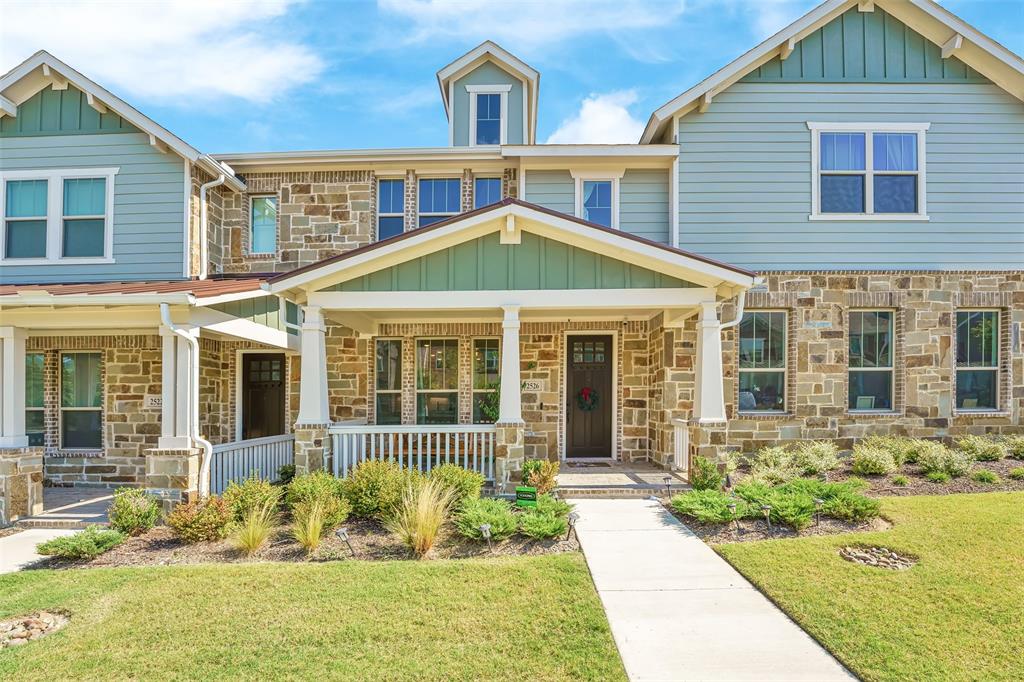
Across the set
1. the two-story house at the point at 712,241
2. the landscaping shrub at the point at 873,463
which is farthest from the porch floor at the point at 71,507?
the landscaping shrub at the point at 873,463

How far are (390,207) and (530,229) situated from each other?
4.22 meters

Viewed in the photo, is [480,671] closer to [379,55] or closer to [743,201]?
[743,201]

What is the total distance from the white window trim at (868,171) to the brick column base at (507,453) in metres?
6.85

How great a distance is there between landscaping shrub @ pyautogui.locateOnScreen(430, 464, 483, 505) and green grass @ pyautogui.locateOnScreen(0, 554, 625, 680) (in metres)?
1.61

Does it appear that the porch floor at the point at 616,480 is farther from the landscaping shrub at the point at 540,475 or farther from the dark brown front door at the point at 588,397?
the dark brown front door at the point at 588,397

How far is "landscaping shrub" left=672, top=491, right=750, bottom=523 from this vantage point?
648 cm

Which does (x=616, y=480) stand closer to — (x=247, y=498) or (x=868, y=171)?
(x=247, y=498)

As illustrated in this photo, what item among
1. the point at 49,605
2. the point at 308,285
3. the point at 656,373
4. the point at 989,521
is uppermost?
the point at 308,285

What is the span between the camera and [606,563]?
5539 millimetres

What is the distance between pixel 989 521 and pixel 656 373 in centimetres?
512

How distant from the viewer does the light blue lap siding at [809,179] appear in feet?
33.4

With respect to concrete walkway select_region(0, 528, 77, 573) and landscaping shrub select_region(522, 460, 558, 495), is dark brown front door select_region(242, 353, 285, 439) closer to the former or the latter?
concrete walkway select_region(0, 528, 77, 573)

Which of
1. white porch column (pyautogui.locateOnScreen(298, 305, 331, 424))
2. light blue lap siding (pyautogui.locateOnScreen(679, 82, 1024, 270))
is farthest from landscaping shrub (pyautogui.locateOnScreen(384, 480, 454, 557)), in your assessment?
light blue lap siding (pyautogui.locateOnScreen(679, 82, 1024, 270))

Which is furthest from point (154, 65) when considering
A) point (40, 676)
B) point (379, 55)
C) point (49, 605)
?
point (40, 676)
